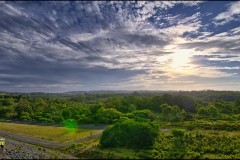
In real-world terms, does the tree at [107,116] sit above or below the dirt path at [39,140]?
above

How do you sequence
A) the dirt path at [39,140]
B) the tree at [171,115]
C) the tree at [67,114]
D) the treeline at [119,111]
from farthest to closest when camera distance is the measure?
the tree at [67,114] < the tree at [171,115] < the treeline at [119,111] < the dirt path at [39,140]

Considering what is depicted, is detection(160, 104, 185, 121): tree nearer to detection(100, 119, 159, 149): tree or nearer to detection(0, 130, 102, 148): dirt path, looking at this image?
detection(0, 130, 102, 148): dirt path

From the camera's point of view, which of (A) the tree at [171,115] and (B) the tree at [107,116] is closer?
(B) the tree at [107,116]

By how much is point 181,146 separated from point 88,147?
1916 cm

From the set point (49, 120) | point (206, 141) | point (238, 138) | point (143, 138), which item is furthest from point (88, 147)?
point (49, 120)

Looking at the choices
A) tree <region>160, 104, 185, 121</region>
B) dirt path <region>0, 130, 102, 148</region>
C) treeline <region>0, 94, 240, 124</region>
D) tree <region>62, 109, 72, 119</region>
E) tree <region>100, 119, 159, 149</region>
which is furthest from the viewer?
tree <region>62, 109, 72, 119</region>

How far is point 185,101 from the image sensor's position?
5792 inches

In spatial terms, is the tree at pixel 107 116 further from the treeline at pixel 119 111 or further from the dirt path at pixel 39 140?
the dirt path at pixel 39 140

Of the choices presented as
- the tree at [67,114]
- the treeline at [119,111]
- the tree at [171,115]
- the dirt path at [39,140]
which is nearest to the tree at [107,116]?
the treeline at [119,111]

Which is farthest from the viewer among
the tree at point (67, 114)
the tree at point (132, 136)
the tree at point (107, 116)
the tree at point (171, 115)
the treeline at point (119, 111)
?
the tree at point (67, 114)

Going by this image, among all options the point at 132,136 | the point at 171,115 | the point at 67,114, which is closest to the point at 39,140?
the point at 132,136

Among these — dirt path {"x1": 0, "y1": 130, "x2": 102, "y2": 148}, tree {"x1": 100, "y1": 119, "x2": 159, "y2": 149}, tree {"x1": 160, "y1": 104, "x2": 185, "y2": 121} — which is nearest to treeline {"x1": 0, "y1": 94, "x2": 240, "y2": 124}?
tree {"x1": 160, "y1": 104, "x2": 185, "y2": 121}

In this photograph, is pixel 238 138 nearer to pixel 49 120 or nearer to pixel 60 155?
pixel 60 155

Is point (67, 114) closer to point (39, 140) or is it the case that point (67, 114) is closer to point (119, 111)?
point (119, 111)
